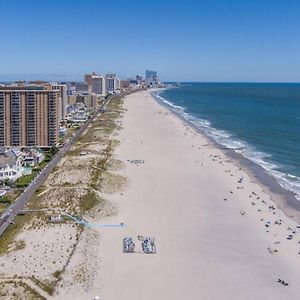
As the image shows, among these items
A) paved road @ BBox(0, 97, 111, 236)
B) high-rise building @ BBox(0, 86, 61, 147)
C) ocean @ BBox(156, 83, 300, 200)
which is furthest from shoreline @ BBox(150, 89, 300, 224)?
high-rise building @ BBox(0, 86, 61, 147)

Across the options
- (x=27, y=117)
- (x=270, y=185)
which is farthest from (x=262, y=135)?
(x=27, y=117)

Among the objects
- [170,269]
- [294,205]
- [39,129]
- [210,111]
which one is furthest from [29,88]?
[210,111]

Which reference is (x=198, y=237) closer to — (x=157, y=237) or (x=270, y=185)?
(x=157, y=237)

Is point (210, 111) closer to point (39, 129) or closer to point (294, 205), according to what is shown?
point (39, 129)

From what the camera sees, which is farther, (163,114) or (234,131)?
(163,114)

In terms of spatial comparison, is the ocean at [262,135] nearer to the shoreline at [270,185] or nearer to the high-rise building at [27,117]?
the shoreline at [270,185]
